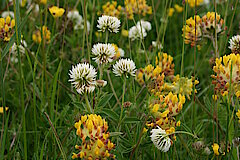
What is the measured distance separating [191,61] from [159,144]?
1.51 meters

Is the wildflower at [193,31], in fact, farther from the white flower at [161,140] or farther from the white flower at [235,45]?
the white flower at [161,140]

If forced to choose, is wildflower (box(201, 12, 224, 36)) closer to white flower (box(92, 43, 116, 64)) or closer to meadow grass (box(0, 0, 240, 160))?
meadow grass (box(0, 0, 240, 160))

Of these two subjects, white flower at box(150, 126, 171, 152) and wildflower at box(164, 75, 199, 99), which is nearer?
white flower at box(150, 126, 171, 152)

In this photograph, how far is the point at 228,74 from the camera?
4.45ft

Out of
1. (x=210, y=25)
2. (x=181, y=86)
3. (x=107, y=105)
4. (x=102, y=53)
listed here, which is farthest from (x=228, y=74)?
(x=107, y=105)

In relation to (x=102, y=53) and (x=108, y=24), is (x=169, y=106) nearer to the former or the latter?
(x=102, y=53)

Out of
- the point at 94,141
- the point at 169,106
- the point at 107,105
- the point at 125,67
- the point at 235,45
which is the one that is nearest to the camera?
the point at 94,141

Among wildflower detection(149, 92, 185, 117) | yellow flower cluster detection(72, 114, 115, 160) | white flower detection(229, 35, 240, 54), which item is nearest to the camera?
yellow flower cluster detection(72, 114, 115, 160)

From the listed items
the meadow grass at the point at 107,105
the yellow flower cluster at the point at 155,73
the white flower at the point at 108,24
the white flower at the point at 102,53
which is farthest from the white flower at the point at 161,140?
the white flower at the point at 108,24

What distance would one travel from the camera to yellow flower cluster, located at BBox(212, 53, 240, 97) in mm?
1348

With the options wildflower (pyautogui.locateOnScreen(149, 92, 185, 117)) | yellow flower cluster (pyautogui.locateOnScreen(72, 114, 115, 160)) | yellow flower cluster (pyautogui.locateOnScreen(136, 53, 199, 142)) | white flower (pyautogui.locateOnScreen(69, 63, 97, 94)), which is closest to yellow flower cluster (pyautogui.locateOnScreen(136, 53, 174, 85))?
yellow flower cluster (pyautogui.locateOnScreen(136, 53, 199, 142))

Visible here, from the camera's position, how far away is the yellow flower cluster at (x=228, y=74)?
1.35 meters

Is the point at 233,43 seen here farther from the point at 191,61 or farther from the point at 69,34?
the point at 69,34

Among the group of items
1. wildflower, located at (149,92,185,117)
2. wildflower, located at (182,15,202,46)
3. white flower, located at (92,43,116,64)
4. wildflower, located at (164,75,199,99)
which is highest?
wildflower, located at (182,15,202,46)
